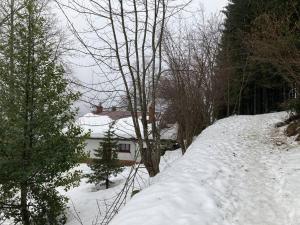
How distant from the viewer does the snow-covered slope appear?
5.09 meters

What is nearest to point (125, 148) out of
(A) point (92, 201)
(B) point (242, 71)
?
(B) point (242, 71)

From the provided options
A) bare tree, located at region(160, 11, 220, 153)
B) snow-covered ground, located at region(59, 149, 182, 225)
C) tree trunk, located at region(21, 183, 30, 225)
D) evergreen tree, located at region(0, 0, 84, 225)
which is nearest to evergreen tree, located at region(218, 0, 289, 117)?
bare tree, located at region(160, 11, 220, 153)

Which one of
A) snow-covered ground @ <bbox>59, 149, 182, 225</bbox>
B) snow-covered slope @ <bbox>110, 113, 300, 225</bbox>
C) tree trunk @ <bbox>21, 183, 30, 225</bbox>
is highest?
snow-covered slope @ <bbox>110, 113, 300, 225</bbox>

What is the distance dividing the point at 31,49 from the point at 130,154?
87.1 ft

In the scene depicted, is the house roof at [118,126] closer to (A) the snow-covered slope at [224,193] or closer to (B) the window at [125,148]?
(B) the window at [125,148]

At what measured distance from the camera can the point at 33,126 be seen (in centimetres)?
1122

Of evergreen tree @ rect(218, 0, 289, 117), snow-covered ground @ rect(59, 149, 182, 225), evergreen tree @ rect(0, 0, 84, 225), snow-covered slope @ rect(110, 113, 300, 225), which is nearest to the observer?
snow-covered slope @ rect(110, 113, 300, 225)

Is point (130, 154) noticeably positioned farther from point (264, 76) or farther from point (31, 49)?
point (31, 49)

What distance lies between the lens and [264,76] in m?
29.0

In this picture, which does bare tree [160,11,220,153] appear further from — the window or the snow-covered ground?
the window

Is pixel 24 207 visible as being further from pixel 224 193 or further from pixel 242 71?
pixel 242 71

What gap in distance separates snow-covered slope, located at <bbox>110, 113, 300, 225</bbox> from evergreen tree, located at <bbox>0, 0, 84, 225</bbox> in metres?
4.39

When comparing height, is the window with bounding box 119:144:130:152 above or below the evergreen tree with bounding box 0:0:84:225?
below

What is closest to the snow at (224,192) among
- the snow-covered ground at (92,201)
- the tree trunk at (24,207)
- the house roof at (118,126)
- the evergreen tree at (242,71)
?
the house roof at (118,126)
